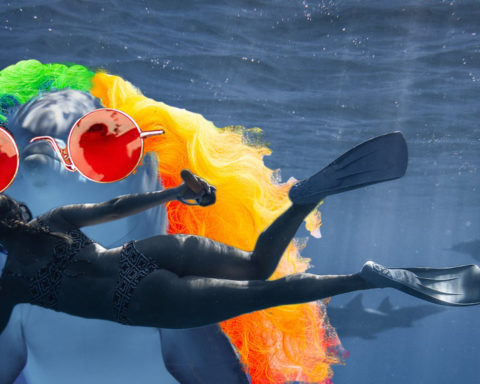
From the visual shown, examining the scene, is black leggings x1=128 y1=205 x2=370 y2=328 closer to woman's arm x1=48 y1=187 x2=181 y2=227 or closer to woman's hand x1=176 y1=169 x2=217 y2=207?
woman's arm x1=48 y1=187 x2=181 y2=227

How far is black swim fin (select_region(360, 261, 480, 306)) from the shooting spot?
→ 1909 millimetres

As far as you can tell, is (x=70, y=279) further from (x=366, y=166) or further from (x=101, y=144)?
(x=366, y=166)

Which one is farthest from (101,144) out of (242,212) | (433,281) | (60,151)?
(433,281)

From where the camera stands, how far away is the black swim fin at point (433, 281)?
1909mm

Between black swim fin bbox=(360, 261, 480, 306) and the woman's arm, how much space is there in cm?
95

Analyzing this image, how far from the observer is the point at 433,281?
82.2 inches

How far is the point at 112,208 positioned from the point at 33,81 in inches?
69.8

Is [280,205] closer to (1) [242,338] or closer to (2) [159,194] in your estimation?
(1) [242,338]

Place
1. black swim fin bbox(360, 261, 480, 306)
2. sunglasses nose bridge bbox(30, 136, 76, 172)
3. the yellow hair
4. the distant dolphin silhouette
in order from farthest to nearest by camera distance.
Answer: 1. the distant dolphin silhouette
2. the yellow hair
3. sunglasses nose bridge bbox(30, 136, 76, 172)
4. black swim fin bbox(360, 261, 480, 306)

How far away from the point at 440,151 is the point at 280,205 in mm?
16572

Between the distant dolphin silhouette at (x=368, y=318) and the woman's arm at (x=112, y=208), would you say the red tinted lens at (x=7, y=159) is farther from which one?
the distant dolphin silhouette at (x=368, y=318)

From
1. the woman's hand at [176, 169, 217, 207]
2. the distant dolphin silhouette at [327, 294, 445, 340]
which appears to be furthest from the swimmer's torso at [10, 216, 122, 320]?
the distant dolphin silhouette at [327, 294, 445, 340]

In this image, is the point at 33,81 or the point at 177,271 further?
the point at 33,81

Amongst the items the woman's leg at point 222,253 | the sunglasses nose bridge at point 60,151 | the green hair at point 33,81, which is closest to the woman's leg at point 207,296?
the woman's leg at point 222,253
